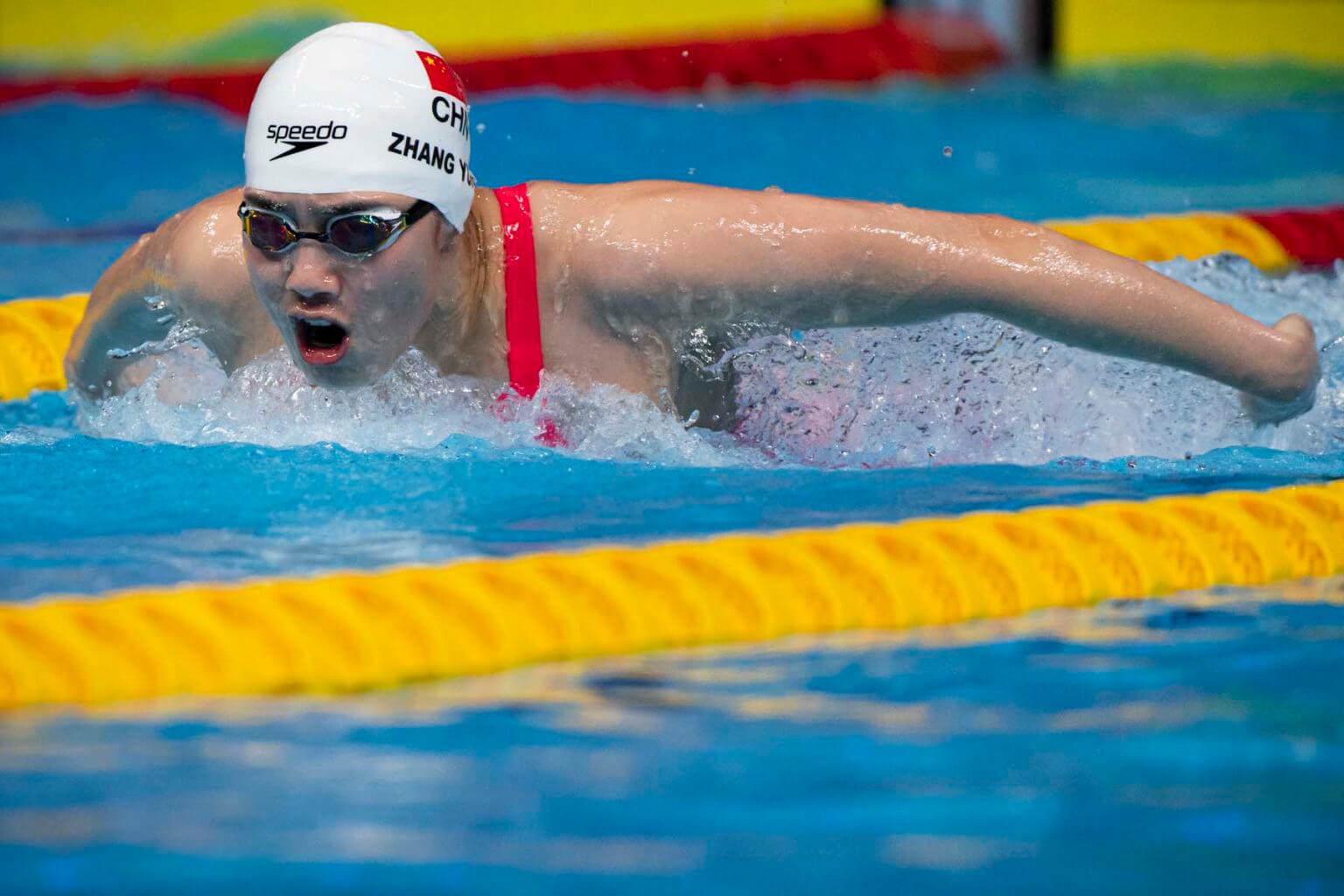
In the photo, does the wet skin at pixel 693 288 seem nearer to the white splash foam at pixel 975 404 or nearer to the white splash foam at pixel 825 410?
the white splash foam at pixel 825 410

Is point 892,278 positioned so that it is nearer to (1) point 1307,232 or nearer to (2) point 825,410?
(2) point 825,410

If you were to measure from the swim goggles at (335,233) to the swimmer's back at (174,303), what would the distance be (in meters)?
0.36

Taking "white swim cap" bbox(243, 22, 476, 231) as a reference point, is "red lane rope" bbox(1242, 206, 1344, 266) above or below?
above

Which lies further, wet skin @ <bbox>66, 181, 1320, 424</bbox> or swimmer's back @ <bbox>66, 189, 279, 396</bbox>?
swimmer's back @ <bbox>66, 189, 279, 396</bbox>

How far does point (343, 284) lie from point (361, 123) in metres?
0.28

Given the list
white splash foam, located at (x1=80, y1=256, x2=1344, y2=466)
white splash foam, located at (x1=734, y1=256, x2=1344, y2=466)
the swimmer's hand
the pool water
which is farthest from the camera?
white splash foam, located at (x1=734, y1=256, x2=1344, y2=466)

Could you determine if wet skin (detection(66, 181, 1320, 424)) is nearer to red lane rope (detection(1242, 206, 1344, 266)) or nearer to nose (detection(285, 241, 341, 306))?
nose (detection(285, 241, 341, 306))

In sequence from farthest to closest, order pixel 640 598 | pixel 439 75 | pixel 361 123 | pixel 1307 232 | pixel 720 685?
pixel 1307 232 < pixel 439 75 < pixel 361 123 < pixel 640 598 < pixel 720 685

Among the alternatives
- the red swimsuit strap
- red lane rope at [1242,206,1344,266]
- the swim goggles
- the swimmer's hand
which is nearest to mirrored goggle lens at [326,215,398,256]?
the swim goggles

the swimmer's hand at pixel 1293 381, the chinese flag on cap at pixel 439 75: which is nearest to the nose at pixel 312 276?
the chinese flag on cap at pixel 439 75

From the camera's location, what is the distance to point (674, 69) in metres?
7.87

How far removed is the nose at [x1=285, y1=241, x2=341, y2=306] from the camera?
2.85 m

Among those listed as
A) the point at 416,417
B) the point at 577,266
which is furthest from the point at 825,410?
the point at 416,417

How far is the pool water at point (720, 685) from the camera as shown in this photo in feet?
5.90
